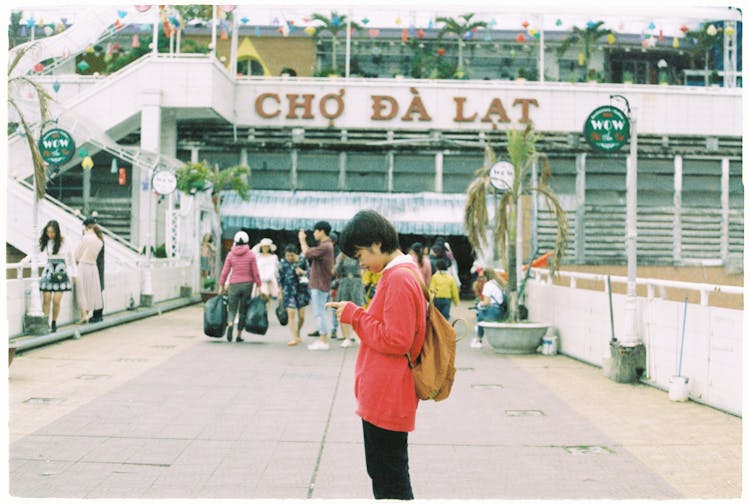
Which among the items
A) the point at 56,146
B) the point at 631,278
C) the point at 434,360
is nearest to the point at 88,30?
the point at 56,146

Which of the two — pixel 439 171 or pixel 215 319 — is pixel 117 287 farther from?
pixel 439 171

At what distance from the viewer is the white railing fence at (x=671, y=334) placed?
8.38 meters

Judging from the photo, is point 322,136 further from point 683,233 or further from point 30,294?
point 30,294

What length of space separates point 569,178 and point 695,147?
4.19 m

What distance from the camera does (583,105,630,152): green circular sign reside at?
11.1 m

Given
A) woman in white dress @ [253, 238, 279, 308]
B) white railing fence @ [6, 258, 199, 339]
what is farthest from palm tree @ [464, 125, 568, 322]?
white railing fence @ [6, 258, 199, 339]

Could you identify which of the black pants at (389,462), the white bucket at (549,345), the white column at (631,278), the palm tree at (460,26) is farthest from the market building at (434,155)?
the black pants at (389,462)

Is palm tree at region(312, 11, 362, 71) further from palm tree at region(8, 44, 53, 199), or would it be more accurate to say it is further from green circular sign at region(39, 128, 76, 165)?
palm tree at region(8, 44, 53, 199)

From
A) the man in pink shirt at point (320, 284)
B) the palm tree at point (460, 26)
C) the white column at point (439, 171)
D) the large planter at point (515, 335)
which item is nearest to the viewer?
the large planter at point (515, 335)

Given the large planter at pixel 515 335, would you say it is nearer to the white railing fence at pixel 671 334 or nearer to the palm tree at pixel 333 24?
the white railing fence at pixel 671 334

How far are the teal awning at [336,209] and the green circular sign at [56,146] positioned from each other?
13.0 meters

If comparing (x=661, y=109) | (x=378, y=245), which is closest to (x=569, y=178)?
(x=661, y=109)

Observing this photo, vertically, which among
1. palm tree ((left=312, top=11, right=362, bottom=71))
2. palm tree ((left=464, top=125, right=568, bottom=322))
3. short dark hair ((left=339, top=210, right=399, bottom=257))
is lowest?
short dark hair ((left=339, top=210, right=399, bottom=257))

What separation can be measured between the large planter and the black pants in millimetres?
Result: 9169
